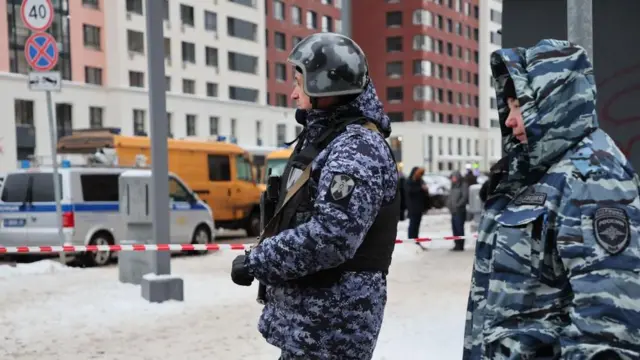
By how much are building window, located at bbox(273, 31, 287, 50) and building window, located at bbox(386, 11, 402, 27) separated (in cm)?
1516

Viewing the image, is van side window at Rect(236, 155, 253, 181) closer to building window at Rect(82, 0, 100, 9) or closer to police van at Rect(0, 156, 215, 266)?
police van at Rect(0, 156, 215, 266)

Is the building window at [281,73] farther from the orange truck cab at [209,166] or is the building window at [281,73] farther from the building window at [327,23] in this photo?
the orange truck cab at [209,166]

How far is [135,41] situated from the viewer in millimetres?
44781

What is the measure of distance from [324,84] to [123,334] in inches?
200

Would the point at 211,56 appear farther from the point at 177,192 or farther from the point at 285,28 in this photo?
the point at 177,192

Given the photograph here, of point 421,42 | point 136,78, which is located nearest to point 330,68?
point 136,78

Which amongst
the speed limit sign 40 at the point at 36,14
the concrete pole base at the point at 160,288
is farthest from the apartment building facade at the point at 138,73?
the concrete pole base at the point at 160,288

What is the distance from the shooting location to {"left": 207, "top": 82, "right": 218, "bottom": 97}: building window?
169ft

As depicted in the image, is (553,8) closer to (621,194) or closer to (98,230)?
(621,194)

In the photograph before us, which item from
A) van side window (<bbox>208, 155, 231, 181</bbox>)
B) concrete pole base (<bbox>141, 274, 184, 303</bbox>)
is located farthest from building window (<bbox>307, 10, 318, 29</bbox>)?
concrete pole base (<bbox>141, 274, 184, 303</bbox>)

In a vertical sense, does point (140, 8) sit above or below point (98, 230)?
above

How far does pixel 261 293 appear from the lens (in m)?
2.73

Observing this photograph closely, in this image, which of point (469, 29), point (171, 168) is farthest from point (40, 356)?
point (469, 29)

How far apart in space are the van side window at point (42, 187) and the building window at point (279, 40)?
150ft
